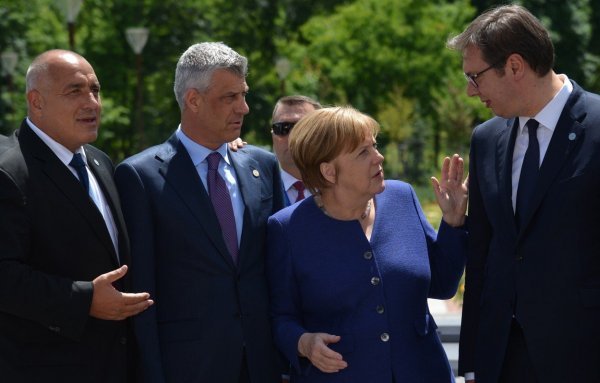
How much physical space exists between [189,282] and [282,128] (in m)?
2.46

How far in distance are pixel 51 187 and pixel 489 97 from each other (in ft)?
6.55

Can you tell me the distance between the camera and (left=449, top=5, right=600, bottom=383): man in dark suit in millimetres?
4281

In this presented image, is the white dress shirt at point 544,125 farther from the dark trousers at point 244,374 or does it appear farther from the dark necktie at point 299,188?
the dark necktie at point 299,188

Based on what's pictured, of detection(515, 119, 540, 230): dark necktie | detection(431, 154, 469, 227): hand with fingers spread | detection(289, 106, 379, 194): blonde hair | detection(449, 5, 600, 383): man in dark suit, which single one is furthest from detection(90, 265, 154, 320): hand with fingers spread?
detection(515, 119, 540, 230): dark necktie

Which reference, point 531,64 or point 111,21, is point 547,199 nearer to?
point 531,64

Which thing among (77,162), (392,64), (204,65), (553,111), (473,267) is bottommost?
(392,64)

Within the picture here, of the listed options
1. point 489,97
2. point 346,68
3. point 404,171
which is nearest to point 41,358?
point 489,97

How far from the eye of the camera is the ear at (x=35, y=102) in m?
4.69

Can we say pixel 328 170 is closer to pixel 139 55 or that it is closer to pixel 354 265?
pixel 354 265

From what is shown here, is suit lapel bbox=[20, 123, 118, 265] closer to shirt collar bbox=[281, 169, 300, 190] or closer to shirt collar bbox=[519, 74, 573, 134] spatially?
shirt collar bbox=[519, 74, 573, 134]

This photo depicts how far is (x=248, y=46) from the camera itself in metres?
36.5

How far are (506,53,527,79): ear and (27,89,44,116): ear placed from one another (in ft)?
7.02

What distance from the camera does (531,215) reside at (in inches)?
171

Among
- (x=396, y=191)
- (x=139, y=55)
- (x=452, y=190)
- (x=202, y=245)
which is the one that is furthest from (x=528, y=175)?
(x=139, y=55)
